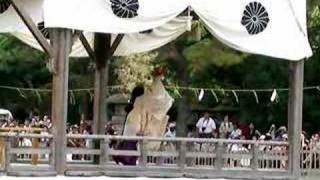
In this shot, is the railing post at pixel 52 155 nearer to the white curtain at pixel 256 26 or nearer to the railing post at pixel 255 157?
the white curtain at pixel 256 26

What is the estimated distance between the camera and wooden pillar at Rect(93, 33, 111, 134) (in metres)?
15.2

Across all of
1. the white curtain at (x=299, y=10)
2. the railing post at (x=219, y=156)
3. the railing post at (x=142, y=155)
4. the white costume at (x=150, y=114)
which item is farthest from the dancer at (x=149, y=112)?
the white curtain at (x=299, y=10)

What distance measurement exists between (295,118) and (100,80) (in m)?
4.20

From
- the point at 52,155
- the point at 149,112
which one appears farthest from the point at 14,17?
the point at 52,155

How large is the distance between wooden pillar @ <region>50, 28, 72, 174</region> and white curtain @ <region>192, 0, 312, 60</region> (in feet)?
6.32

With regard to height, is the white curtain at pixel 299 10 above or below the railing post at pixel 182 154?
above

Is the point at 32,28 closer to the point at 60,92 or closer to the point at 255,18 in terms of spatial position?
the point at 60,92

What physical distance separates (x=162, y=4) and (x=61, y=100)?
1984 millimetres

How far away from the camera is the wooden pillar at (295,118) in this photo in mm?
12367

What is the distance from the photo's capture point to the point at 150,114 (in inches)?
556

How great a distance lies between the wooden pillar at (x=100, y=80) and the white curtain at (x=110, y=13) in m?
3.31

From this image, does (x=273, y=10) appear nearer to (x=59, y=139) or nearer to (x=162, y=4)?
(x=162, y=4)

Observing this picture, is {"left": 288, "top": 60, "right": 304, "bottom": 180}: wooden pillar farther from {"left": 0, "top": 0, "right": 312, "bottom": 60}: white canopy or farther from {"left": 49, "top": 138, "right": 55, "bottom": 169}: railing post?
{"left": 49, "top": 138, "right": 55, "bottom": 169}: railing post

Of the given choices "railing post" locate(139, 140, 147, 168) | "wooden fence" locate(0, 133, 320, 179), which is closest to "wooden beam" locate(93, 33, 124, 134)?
"wooden fence" locate(0, 133, 320, 179)
